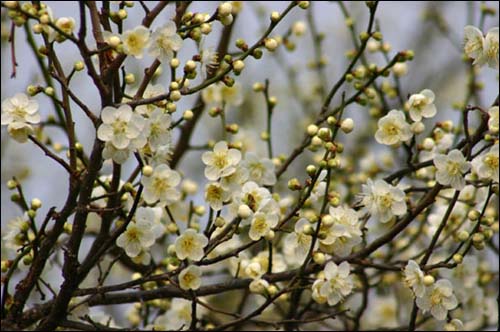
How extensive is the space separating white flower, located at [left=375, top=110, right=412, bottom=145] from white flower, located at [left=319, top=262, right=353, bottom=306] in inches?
16.1

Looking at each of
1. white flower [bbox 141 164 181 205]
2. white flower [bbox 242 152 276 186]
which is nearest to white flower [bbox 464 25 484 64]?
white flower [bbox 242 152 276 186]

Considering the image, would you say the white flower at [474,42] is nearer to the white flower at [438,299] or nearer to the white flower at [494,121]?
the white flower at [494,121]

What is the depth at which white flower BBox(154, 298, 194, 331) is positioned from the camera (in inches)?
122

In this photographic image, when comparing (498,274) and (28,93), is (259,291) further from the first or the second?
(498,274)

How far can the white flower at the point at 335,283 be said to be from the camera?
2508mm

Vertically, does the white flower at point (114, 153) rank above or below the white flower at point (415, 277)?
above

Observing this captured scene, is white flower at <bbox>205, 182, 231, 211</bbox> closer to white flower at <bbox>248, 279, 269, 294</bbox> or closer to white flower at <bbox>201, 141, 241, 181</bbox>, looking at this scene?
white flower at <bbox>201, 141, 241, 181</bbox>

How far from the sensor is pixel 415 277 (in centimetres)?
252

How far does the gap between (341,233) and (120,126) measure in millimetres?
676

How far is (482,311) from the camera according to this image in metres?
3.58

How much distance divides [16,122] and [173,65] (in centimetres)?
44

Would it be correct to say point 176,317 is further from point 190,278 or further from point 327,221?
→ point 327,221

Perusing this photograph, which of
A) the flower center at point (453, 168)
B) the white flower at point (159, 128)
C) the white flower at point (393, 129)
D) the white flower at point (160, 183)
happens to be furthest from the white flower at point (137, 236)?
the flower center at point (453, 168)

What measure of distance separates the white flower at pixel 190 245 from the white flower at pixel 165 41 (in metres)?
0.50
